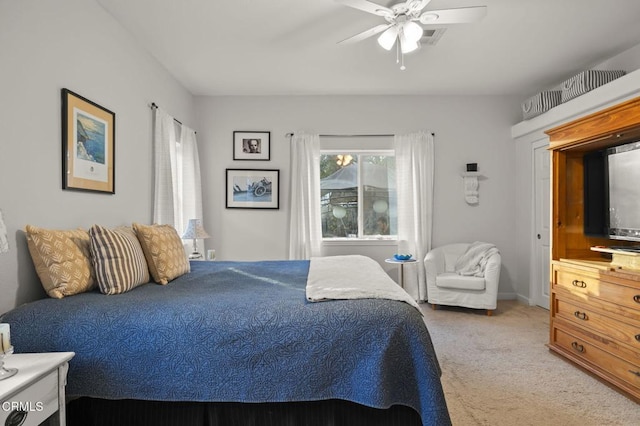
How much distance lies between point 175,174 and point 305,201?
1.60m

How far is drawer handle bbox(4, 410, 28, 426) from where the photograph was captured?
1.14 metres

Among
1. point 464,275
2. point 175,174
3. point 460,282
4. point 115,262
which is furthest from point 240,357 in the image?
point 464,275

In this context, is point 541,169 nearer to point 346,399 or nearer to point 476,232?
point 476,232

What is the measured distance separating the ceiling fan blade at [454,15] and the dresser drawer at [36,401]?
2.74 m

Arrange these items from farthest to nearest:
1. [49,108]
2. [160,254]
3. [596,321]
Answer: [596,321], [160,254], [49,108]

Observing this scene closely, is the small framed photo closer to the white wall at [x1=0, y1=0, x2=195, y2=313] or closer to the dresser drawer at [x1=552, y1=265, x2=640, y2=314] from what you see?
the white wall at [x1=0, y1=0, x2=195, y2=313]

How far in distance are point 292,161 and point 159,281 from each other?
108 inches

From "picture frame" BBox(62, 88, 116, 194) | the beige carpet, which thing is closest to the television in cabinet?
the beige carpet

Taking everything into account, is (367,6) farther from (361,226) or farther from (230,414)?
(361,226)

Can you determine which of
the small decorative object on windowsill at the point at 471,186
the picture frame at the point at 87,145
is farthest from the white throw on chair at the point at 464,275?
the picture frame at the point at 87,145

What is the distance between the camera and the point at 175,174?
3871 millimetres

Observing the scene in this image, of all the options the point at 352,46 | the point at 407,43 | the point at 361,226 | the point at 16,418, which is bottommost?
the point at 16,418

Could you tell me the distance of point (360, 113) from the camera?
4.76 metres

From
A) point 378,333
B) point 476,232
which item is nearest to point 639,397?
point 378,333
